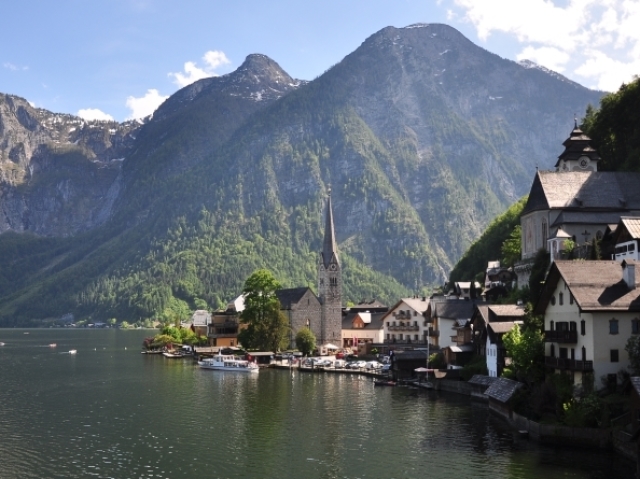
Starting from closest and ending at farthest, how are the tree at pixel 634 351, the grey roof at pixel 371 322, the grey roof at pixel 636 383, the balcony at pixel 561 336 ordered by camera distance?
the grey roof at pixel 636 383
the tree at pixel 634 351
the balcony at pixel 561 336
the grey roof at pixel 371 322

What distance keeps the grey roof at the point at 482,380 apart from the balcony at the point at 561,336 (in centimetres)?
1912

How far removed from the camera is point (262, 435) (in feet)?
213

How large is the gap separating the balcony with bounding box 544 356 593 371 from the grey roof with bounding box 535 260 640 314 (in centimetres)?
421

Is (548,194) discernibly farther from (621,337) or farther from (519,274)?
(621,337)

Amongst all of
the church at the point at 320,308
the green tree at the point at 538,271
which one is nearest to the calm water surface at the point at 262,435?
the green tree at the point at 538,271

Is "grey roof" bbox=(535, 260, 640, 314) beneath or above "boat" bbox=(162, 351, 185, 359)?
above

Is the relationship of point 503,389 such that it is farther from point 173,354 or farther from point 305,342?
point 173,354

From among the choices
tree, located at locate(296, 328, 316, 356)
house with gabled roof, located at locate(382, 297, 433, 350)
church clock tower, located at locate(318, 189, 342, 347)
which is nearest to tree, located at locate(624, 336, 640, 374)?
house with gabled roof, located at locate(382, 297, 433, 350)

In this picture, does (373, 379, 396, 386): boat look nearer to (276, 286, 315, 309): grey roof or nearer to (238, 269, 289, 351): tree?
(238, 269, 289, 351): tree

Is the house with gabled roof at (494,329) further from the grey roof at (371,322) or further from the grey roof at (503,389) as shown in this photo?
the grey roof at (371,322)

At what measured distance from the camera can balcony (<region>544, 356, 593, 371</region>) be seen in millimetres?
56622

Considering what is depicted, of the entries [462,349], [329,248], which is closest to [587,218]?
[462,349]

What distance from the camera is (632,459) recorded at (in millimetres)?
49031

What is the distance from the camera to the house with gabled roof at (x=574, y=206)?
308ft
